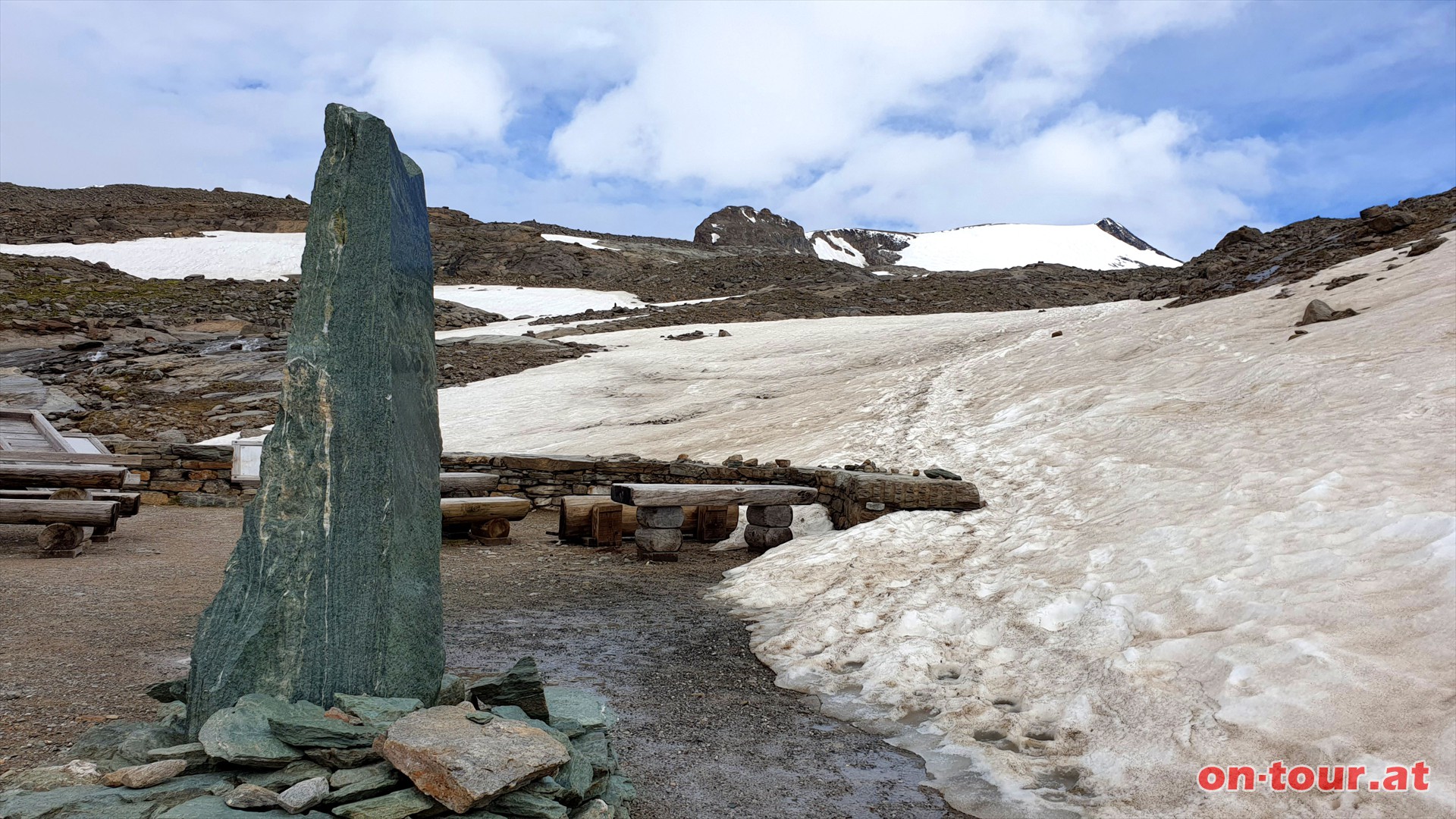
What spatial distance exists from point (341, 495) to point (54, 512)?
25.1 feet

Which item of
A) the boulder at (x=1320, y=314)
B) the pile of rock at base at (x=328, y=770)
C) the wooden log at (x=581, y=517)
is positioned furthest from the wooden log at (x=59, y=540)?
the boulder at (x=1320, y=314)

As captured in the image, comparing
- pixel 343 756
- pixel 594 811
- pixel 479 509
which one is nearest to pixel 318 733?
pixel 343 756

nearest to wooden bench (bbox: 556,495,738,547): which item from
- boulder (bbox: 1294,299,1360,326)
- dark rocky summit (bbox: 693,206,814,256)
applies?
boulder (bbox: 1294,299,1360,326)

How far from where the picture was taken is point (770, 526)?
11211 millimetres

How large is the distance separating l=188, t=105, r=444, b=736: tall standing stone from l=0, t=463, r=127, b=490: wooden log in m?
8.55

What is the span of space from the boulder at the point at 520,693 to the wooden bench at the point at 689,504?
6271mm

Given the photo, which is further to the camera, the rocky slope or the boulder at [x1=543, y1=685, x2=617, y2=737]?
the rocky slope

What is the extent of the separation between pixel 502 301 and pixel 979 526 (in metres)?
33.0

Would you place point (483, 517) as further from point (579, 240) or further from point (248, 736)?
point (579, 240)

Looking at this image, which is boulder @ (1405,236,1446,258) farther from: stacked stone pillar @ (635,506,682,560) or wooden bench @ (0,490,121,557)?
wooden bench @ (0,490,121,557)

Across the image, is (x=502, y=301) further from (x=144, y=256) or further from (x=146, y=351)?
(x=144, y=256)

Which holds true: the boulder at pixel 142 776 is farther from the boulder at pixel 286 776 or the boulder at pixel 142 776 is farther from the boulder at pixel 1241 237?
the boulder at pixel 1241 237

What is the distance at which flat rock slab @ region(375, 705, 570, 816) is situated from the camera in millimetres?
3291

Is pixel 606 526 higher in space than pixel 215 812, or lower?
lower
